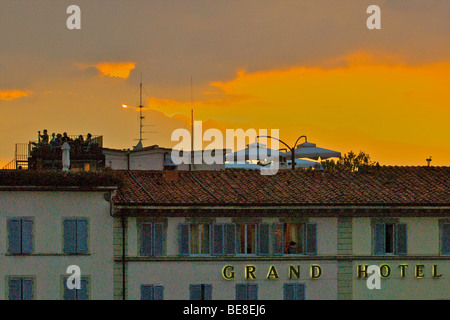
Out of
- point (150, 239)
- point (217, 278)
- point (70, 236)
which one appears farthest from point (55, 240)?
point (217, 278)

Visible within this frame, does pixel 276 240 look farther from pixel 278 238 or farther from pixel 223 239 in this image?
pixel 223 239

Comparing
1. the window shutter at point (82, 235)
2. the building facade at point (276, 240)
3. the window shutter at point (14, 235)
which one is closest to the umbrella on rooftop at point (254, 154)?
the building facade at point (276, 240)

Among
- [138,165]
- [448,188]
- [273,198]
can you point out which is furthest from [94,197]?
[138,165]

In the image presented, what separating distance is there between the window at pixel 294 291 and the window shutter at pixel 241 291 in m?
2.02

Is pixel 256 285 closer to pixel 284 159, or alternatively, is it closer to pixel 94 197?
pixel 94 197

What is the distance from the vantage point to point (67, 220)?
207 ft

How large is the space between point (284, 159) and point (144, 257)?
38420mm

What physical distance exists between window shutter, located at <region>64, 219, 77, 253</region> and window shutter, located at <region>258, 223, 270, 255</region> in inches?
359

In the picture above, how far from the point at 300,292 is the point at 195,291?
5.25 metres

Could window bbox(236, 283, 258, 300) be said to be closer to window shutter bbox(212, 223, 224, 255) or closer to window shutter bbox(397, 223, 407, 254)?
window shutter bbox(212, 223, 224, 255)
